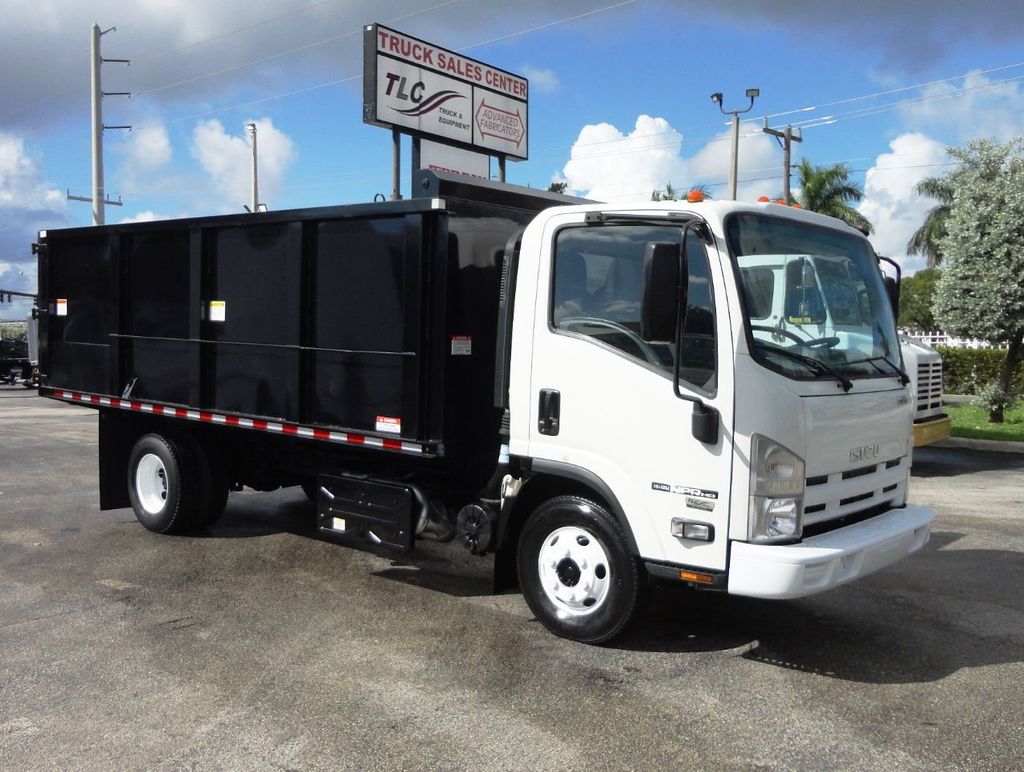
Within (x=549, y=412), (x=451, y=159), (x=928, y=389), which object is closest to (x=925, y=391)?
(x=928, y=389)

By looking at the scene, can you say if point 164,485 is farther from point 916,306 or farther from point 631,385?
point 916,306

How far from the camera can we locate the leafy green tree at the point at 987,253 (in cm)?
1578

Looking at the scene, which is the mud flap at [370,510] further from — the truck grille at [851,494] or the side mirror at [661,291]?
the truck grille at [851,494]

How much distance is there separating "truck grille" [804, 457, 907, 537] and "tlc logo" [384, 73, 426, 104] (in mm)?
11945

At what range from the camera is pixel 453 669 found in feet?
16.5

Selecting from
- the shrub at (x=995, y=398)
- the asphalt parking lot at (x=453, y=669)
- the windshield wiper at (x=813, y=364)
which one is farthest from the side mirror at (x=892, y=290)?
the shrub at (x=995, y=398)

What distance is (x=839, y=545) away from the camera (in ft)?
15.7

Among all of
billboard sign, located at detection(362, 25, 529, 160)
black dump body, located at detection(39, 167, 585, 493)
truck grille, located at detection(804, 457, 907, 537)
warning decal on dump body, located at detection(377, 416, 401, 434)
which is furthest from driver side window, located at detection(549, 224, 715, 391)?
billboard sign, located at detection(362, 25, 529, 160)

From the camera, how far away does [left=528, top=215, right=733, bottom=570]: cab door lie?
4754mm

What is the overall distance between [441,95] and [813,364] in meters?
13.0

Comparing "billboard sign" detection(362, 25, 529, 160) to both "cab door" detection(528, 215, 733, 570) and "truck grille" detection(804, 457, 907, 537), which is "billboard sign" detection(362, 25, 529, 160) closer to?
"cab door" detection(528, 215, 733, 570)

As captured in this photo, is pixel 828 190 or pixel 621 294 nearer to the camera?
pixel 621 294

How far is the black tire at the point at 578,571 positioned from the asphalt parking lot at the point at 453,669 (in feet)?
0.56

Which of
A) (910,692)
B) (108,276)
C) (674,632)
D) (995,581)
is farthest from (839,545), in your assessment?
(108,276)
